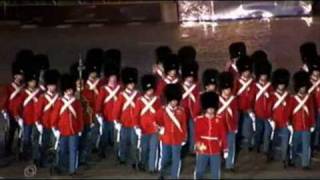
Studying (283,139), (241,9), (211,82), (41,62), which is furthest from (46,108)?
(241,9)

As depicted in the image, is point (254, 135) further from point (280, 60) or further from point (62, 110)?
point (280, 60)

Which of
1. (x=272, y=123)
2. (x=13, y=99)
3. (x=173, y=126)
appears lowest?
(x=272, y=123)

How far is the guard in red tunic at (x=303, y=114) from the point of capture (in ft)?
47.4

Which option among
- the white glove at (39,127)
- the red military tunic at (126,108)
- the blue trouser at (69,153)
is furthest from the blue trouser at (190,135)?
the white glove at (39,127)

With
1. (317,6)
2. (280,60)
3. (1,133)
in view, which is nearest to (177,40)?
(280,60)

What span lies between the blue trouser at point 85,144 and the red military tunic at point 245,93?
248cm

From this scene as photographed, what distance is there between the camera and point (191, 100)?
48.8 ft

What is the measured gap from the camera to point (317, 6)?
30531 mm

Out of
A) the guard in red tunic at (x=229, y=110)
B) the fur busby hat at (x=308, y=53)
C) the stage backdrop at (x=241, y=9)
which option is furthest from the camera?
the stage backdrop at (x=241, y=9)

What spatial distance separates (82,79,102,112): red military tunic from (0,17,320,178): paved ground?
616 cm

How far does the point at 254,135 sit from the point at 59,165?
3.33m

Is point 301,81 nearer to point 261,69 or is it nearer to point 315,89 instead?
point 315,89

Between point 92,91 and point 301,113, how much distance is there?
334 centimetres

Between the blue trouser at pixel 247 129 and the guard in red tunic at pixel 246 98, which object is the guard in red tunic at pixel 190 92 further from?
the blue trouser at pixel 247 129
